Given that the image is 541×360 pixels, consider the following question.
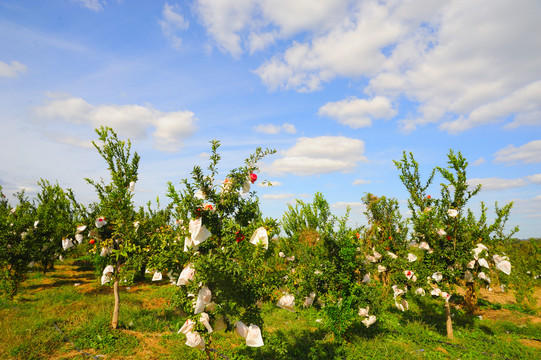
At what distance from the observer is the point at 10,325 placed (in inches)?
343

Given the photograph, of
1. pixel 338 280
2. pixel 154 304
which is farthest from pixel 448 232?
pixel 154 304

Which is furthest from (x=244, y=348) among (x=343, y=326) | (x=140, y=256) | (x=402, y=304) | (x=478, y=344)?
(x=478, y=344)

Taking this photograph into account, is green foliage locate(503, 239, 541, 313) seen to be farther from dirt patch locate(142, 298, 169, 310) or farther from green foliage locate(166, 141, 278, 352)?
dirt patch locate(142, 298, 169, 310)

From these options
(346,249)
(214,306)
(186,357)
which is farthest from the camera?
(346,249)

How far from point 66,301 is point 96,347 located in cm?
540

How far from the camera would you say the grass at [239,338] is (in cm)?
751

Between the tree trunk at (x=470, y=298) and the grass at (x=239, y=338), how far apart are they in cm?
41

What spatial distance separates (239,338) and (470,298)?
9.80 meters

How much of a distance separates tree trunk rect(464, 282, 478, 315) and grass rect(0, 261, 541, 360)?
412 mm

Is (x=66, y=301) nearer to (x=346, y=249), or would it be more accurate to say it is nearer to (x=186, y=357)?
(x=186, y=357)

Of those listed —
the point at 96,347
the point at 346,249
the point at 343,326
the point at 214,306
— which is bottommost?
the point at 96,347

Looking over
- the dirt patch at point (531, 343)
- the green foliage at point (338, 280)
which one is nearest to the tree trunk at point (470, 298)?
the dirt patch at point (531, 343)

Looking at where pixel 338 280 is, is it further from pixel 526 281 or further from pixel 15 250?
pixel 15 250

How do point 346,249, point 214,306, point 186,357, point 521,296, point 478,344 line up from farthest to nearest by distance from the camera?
point 521,296 → point 478,344 → point 346,249 → point 186,357 → point 214,306
